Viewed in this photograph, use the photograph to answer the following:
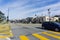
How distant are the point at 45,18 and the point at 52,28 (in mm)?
74656

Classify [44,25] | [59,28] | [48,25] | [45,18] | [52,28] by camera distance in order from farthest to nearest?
[45,18], [44,25], [48,25], [52,28], [59,28]

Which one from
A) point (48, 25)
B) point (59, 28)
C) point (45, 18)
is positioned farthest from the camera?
point (45, 18)

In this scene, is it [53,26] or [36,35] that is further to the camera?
[53,26]

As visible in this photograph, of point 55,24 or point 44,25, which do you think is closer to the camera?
Answer: point 55,24

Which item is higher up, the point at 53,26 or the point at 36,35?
the point at 53,26

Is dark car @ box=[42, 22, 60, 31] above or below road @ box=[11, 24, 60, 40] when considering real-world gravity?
above

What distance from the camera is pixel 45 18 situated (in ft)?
344

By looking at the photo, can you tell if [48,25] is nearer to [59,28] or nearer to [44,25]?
[44,25]

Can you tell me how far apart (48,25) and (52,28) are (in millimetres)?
2180

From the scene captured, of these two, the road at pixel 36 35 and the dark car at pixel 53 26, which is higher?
the dark car at pixel 53 26

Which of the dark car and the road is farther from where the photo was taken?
the dark car

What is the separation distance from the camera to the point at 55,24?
96.9 ft

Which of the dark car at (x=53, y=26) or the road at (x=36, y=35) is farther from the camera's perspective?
the dark car at (x=53, y=26)

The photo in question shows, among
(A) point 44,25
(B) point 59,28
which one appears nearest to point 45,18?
(A) point 44,25
